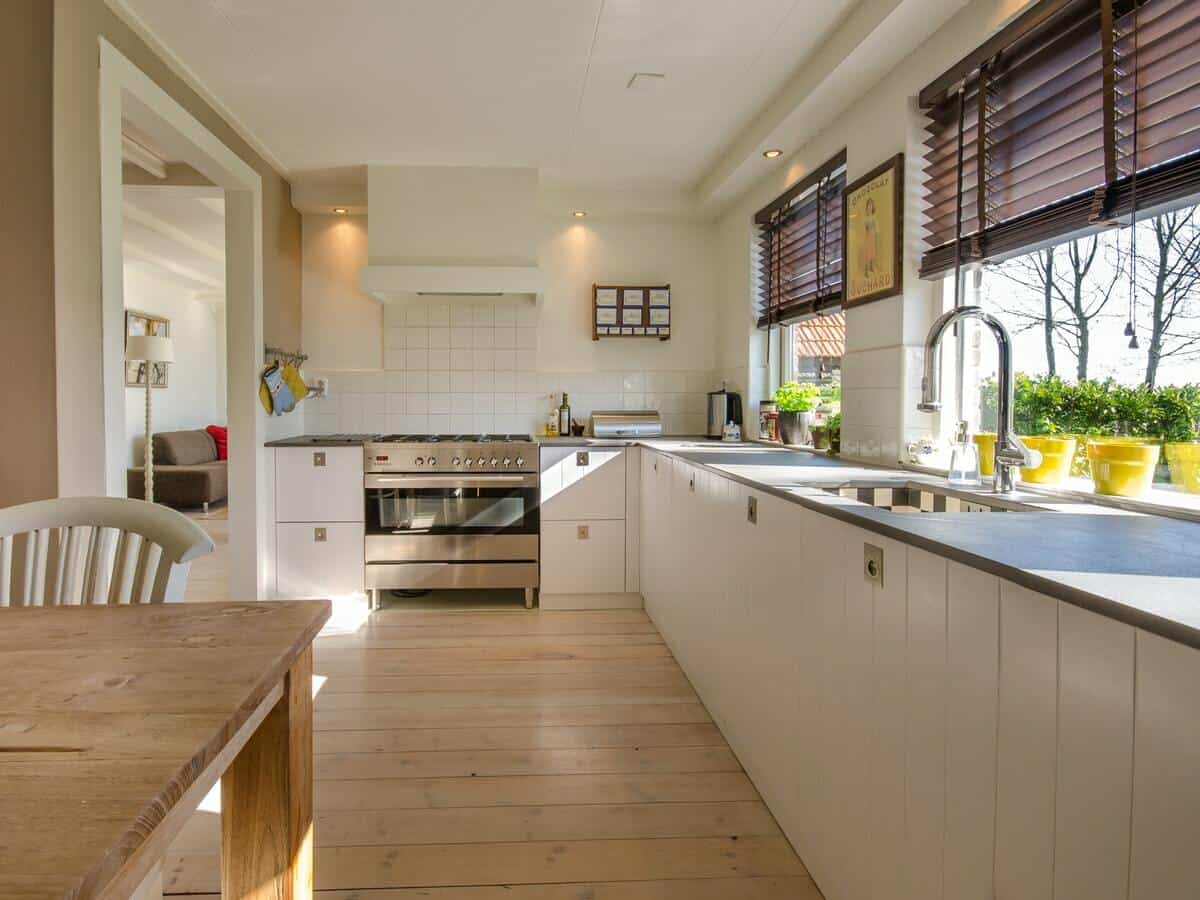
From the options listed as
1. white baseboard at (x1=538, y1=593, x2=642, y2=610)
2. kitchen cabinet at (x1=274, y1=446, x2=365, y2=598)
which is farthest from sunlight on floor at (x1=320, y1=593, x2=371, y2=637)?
white baseboard at (x1=538, y1=593, x2=642, y2=610)

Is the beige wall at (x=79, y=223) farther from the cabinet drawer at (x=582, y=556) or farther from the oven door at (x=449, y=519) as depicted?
the cabinet drawer at (x=582, y=556)

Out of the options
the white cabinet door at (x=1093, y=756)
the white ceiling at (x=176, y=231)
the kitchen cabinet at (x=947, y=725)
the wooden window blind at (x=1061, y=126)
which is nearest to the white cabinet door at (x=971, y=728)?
the kitchen cabinet at (x=947, y=725)

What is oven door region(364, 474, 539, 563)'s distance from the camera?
3930mm

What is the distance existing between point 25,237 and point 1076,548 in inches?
111

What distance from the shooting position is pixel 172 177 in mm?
4082

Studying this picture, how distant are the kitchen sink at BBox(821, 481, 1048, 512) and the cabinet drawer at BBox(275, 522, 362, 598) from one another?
272cm

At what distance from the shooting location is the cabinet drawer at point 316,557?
3.92m

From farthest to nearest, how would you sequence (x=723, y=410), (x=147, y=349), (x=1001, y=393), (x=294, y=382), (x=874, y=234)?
(x=147, y=349) < (x=723, y=410) < (x=294, y=382) < (x=874, y=234) < (x=1001, y=393)

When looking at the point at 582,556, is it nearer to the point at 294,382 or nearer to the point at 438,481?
the point at 438,481

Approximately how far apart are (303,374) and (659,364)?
216cm

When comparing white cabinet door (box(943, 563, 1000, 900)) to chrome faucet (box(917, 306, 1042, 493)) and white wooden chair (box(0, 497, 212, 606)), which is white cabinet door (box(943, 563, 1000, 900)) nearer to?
chrome faucet (box(917, 306, 1042, 493))

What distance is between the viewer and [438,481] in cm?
391

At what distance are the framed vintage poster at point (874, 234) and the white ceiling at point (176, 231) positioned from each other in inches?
128

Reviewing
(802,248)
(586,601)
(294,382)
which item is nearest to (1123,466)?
(802,248)
